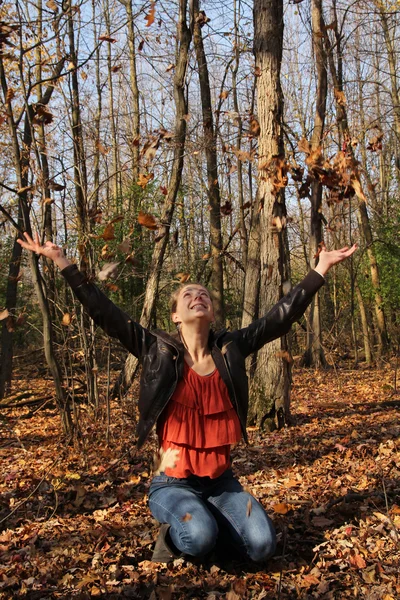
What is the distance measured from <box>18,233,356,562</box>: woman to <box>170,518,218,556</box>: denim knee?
0.01 m

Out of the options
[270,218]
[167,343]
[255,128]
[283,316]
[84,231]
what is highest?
[255,128]

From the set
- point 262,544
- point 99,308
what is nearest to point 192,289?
point 99,308

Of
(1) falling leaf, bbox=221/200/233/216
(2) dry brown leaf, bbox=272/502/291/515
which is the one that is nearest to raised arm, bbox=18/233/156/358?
(2) dry brown leaf, bbox=272/502/291/515

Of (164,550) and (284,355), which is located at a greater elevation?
(284,355)

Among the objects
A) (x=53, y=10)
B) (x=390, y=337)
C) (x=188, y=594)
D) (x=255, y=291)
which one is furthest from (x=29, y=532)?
(x=390, y=337)

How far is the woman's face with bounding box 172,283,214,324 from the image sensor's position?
3.12 meters

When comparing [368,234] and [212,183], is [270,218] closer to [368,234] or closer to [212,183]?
[212,183]

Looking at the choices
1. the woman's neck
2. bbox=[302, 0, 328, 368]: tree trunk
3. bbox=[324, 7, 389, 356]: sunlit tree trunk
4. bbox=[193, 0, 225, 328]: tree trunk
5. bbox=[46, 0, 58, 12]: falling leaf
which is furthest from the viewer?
bbox=[324, 7, 389, 356]: sunlit tree trunk

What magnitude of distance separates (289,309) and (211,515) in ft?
4.15

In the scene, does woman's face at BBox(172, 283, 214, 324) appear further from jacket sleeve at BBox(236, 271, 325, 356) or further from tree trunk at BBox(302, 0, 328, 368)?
tree trunk at BBox(302, 0, 328, 368)

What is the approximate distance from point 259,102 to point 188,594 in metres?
5.25

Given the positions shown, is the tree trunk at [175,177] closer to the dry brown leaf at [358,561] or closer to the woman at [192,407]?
the woman at [192,407]

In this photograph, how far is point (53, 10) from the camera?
5289 millimetres

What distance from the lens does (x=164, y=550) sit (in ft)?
9.77
